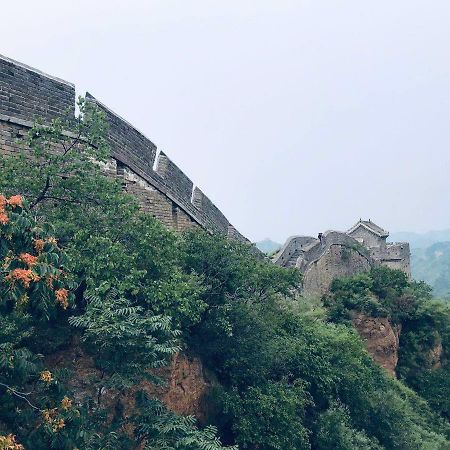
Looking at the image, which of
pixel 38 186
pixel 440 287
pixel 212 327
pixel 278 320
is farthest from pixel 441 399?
pixel 440 287

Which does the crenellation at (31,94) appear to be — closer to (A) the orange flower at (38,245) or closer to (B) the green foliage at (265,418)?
(A) the orange flower at (38,245)

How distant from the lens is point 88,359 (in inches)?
226

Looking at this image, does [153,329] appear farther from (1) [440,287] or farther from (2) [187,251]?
(1) [440,287]

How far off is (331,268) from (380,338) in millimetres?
4103

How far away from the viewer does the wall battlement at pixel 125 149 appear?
695cm

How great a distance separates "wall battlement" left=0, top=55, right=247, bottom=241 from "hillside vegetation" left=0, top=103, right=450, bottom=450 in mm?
532

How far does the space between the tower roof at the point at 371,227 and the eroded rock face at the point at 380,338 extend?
13694 millimetres

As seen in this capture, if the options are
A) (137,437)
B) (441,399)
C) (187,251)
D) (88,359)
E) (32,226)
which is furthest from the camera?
(441,399)

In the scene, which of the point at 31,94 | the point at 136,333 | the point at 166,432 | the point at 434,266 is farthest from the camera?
the point at 434,266

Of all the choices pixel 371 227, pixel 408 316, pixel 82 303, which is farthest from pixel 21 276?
pixel 371 227

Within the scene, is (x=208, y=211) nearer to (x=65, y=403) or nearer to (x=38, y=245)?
(x=38, y=245)

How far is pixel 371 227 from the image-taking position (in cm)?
2727

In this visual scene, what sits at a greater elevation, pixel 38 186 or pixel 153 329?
pixel 38 186

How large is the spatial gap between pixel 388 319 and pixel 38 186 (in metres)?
10.5
